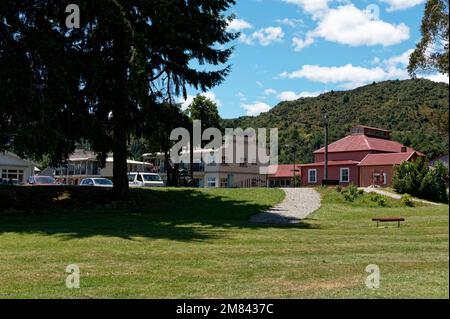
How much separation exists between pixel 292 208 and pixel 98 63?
39.9 feet

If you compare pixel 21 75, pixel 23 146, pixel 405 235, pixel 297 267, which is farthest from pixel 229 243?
pixel 21 75

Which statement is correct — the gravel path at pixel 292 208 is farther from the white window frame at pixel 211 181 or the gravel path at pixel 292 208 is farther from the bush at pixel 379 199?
the white window frame at pixel 211 181

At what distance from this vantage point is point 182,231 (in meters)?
17.6

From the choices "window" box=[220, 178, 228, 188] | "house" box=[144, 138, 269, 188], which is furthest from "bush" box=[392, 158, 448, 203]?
"window" box=[220, 178, 228, 188]

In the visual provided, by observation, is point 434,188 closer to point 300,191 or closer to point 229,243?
point 300,191

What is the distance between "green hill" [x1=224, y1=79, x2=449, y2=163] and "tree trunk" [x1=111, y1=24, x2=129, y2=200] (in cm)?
→ 6289

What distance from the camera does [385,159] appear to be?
5400 centimetres

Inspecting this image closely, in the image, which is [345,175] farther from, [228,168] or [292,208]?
[292,208]

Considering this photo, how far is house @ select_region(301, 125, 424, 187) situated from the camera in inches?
2103

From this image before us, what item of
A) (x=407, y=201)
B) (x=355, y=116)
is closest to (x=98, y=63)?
(x=407, y=201)

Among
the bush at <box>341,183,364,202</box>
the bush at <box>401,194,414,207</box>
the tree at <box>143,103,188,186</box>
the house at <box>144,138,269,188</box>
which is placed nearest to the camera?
the tree at <box>143,103,188,186</box>

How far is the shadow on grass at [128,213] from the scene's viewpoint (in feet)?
57.5

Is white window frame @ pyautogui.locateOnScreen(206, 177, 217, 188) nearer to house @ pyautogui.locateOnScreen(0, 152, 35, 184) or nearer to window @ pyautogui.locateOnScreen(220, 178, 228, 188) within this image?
window @ pyautogui.locateOnScreen(220, 178, 228, 188)
